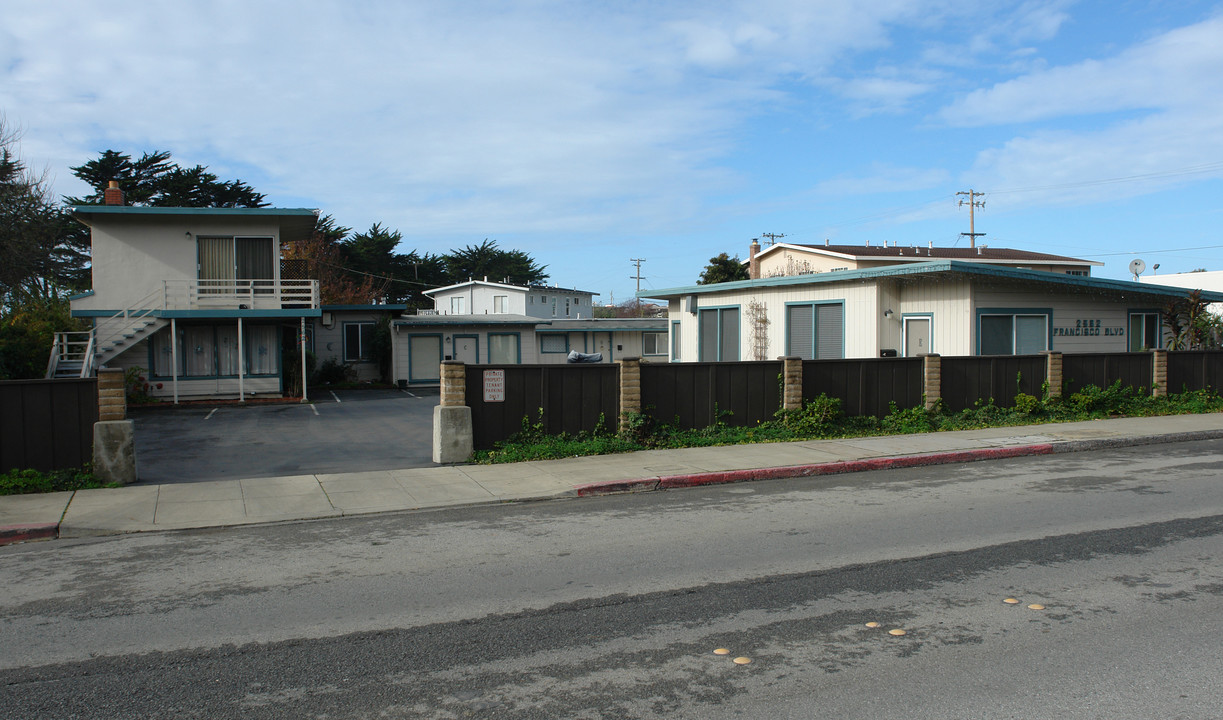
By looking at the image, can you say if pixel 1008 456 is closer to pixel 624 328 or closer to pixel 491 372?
pixel 491 372

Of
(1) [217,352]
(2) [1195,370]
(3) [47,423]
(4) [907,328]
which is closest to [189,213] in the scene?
(1) [217,352]

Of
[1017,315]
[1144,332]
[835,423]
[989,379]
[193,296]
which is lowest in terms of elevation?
[835,423]

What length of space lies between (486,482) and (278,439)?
693 centimetres

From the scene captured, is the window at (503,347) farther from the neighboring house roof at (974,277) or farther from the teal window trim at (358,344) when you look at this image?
the neighboring house roof at (974,277)

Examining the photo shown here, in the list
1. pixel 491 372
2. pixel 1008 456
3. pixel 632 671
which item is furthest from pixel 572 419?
pixel 632 671

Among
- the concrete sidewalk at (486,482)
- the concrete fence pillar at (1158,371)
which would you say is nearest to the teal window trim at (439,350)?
the concrete sidewalk at (486,482)

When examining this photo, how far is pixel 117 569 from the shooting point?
23.6 ft

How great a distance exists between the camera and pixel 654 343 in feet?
133

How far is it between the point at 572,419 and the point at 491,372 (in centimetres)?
158

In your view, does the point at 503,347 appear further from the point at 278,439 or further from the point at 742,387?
the point at 742,387

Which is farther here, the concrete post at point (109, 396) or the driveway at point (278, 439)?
the driveway at point (278, 439)

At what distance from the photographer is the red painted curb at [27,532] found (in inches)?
329

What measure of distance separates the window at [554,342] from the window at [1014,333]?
2208 centimetres

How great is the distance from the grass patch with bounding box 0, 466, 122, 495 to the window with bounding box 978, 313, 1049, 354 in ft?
56.4
